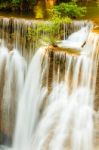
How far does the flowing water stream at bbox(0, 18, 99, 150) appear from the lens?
32.4 ft

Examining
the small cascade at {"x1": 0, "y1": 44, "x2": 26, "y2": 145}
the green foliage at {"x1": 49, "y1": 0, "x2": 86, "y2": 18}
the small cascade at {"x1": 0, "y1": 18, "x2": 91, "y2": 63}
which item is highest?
the green foliage at {"x1": 49, "y1": 0, "x2": 86, "y2": 18}

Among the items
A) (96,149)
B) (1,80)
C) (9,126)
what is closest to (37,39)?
(1,80)

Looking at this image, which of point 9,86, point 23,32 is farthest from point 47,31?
point 9,86

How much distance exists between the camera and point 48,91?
10.5 m

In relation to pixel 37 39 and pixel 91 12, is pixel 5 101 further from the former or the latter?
pixel 91 12

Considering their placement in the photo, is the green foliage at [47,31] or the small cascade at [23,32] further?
the small cascade at [23,32]

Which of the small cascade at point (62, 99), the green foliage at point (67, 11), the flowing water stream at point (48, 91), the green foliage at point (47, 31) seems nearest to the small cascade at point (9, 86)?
the flowing water stream at point (48, 91)

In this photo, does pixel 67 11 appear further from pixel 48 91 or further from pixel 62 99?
pixel 62 99

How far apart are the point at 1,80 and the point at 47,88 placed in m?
1.66

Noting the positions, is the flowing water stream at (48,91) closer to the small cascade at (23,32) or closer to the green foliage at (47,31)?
the small cascade at (23,32)

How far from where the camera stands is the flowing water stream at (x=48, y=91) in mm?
9875

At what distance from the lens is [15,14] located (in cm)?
1331

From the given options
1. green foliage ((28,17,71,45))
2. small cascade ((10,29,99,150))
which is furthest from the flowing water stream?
green foliage ((28,17,71,45))

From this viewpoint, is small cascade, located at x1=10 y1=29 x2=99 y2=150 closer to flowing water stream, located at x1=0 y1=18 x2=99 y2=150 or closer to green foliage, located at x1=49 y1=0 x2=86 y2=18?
flowing water stream, located at x1=0 y1=18 x2=99 y2=150
